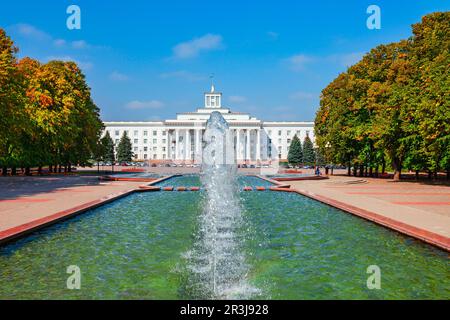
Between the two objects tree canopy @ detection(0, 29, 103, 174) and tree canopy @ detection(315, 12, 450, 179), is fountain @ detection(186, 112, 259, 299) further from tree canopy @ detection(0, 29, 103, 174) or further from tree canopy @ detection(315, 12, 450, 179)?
tree canopy @ detection(0, 29, 103, 174)

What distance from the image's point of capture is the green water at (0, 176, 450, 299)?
22.7 feet

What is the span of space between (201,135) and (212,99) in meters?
17.5

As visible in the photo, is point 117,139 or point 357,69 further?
point 117,139

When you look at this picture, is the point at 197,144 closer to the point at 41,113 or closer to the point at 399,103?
the point at 41,113

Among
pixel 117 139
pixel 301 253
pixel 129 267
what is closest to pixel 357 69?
pixel 301 253

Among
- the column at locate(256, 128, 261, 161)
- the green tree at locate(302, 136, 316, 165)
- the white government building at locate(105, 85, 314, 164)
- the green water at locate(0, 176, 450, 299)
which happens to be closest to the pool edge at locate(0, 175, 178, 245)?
the green water at locate(0, 176, 450, 299)

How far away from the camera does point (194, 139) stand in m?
120

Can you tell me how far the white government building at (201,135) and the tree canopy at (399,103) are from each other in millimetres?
72545

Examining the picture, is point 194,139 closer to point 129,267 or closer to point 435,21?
point 435,21

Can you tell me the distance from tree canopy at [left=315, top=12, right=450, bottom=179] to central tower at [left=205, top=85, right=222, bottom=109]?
285 ft

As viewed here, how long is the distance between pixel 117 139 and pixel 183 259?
127 metres

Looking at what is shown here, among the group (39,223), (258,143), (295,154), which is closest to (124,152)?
(295,154)

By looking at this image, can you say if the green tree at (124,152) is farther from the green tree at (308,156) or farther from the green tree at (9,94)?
the green tree at (9,94)
